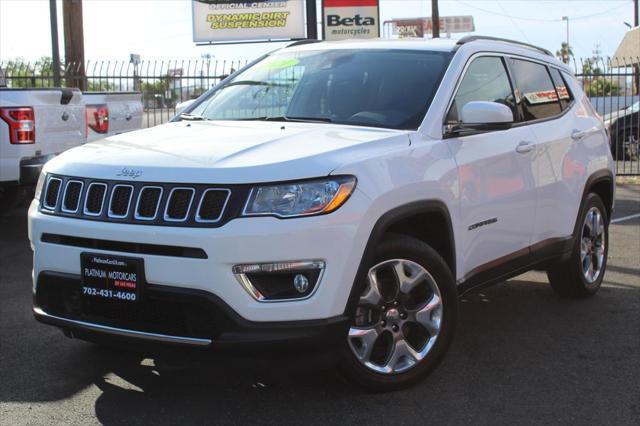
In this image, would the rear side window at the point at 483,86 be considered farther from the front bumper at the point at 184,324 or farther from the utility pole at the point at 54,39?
the utility pole at the point at 54,39

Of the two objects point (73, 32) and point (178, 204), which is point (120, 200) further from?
point (73, 32)

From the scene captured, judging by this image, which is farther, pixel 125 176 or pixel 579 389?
pixel 579 389

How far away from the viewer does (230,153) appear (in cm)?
400

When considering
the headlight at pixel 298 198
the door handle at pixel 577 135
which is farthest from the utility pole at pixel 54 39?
the headlight at pixel 298 198

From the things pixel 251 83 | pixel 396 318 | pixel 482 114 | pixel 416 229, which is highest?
pixel 251 83

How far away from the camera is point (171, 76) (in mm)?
15266

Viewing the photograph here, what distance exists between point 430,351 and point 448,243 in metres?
0.60

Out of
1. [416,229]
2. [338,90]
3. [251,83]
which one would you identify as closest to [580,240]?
[416,229]

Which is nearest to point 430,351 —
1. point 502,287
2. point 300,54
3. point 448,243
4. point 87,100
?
point 448,243

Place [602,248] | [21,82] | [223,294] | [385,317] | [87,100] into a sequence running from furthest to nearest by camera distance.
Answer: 1. [21,82]
2. [87,100]
3. [602,248]
4. [385,317]
5. [223,294]

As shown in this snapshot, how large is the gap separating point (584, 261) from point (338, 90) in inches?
100

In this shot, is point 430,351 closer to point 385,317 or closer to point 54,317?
point 385,317

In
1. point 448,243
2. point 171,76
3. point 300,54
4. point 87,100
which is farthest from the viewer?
point 171,76

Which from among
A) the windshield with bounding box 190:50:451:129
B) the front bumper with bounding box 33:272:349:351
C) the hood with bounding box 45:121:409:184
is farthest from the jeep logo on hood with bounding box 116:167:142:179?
the windshield with bounding box 190:50:451:129
